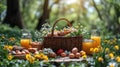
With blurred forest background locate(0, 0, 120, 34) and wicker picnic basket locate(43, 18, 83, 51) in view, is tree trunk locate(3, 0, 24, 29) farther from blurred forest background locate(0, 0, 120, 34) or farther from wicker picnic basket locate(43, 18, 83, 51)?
wicker picnic basket locate(43, 18, 83, 51)

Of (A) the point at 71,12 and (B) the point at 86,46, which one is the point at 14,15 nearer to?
(B) the point at 86,46

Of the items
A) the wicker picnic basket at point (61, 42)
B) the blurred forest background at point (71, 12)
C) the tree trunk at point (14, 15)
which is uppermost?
the blurred forest background at point (71, 12)

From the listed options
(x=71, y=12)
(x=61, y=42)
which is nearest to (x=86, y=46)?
(x=61, y=42)

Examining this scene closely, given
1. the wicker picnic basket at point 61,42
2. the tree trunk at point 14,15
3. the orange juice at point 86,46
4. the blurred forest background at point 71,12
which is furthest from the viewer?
the blurred forest background at point 71,12

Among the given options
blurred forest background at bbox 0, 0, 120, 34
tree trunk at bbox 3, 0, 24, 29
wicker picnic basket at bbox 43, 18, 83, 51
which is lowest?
wicker picnic basket at bbox 43, 18, 83, 51

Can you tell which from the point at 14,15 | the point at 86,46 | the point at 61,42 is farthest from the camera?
the point at 14,15

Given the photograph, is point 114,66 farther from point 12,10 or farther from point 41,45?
point 12,10

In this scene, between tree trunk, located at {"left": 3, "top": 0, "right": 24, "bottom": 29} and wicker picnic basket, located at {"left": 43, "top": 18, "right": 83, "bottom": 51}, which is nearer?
wicker picnic basket, located at {"left": 43, "top": 18, "right": 83, "bottom": 51}

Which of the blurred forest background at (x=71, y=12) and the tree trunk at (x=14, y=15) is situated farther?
the blurred forest background at (x=71, y=12)

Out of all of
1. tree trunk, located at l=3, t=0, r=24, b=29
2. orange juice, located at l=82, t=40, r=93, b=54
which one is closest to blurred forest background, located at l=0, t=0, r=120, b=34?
tree trunk, located at l=3, t=0, r=24, b=29

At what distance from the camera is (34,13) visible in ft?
130

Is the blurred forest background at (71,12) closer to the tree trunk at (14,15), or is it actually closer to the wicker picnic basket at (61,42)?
the tree trunk at (14,15)

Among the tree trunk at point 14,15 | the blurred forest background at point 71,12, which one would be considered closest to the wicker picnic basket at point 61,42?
the tree trunk at point 14,15

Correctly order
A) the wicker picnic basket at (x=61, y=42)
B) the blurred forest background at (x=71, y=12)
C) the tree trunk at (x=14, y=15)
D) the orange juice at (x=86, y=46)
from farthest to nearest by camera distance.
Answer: the blurred forest background at (x=71, y=12) → the tree trunk at (x=14, y=15) → the orange juice at (x=86, y=46) → the wicker picnic basket at (x=61, y=42)
